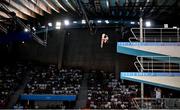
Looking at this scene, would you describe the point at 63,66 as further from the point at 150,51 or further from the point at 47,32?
the point at 150,51

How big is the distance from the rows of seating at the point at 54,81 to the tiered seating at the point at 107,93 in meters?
1.97

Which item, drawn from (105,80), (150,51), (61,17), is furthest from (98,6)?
(150,51)

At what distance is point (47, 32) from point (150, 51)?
103ft

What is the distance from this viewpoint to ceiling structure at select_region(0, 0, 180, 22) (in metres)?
36.0

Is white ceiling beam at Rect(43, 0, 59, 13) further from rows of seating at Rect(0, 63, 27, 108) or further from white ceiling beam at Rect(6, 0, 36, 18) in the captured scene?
rows of seating at Rect(0, 63, 27, 108)

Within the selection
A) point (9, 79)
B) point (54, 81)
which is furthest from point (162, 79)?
point (9, 79)

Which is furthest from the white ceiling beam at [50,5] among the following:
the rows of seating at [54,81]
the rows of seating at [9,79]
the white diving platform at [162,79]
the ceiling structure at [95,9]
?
the white diving platform at [162,79]

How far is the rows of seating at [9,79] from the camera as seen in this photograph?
136ft

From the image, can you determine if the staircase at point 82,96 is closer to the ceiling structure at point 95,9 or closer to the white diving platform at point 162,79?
the ceiling structure at point 95,9

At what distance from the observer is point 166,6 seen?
1447 inches

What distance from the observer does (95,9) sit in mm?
40438

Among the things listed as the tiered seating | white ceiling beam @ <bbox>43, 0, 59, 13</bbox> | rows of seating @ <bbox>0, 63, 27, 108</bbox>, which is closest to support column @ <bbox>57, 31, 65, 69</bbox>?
rows of seating @ <bbox>0, 63, 27, 108</bbox>

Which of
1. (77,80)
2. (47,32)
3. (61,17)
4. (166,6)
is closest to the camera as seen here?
(166,6)

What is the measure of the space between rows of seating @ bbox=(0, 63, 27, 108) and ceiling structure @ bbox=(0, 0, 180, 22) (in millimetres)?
8488
